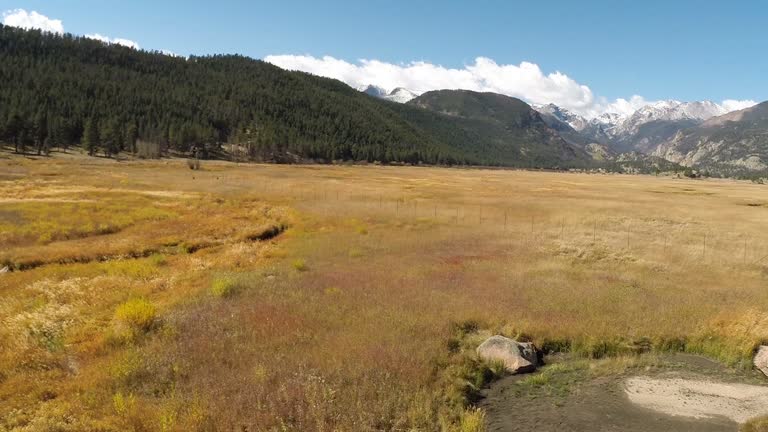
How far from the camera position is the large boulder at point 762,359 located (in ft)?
48.6

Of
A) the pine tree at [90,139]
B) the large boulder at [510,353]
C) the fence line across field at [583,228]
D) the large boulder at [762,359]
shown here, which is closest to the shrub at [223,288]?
the large boulder at [510,353]

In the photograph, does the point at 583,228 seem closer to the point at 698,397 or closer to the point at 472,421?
the point at 698,397

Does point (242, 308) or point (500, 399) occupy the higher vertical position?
point (242, 308)

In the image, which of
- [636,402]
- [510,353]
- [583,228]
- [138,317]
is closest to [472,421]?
[510,353]

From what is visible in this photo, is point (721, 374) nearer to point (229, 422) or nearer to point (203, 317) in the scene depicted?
point (229, 422)

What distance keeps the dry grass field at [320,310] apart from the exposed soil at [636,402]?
3.59 feet

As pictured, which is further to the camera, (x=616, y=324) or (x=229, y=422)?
(x=616, y=324)

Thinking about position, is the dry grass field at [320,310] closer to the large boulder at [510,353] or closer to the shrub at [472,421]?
the shrub at [472,421]

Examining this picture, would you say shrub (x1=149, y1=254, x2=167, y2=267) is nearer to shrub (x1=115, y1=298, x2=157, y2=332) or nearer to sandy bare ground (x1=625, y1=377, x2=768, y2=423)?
shrub (x1=115, y1=298, x2=157, y2=332)

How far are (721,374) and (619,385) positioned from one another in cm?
394

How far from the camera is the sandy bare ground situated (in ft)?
40.4

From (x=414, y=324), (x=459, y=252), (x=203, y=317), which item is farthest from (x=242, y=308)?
(x=459, y=252)

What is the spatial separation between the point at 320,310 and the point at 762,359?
51.3ft

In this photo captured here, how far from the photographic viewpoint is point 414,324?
52.9 ft
